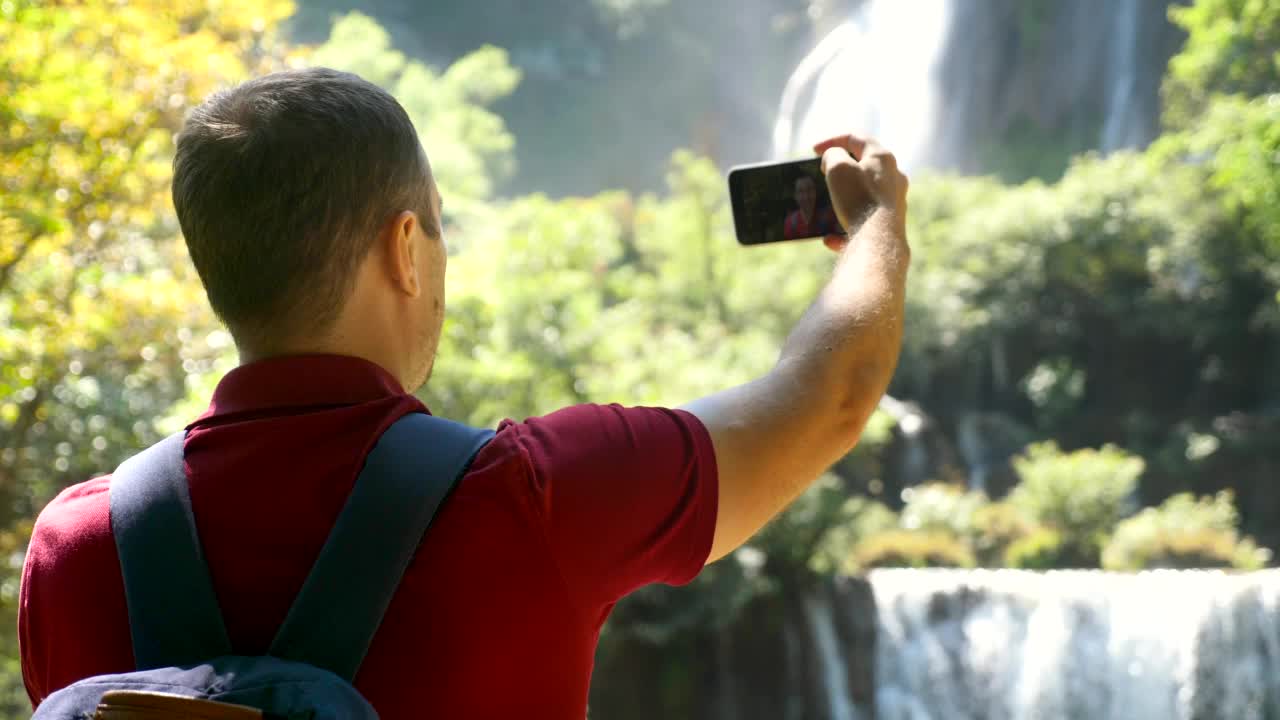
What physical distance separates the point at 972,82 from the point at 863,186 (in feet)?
88.6

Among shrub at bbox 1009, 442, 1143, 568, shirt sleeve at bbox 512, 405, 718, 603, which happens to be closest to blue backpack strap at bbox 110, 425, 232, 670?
shirt sleeve at bbox 512, 405, 718, 603

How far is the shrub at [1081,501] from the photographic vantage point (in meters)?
13.7

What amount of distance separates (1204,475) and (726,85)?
24.2 metres

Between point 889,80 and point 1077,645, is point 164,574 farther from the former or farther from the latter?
point 889,80

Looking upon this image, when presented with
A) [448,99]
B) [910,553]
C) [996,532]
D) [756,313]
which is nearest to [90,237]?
[910,553]

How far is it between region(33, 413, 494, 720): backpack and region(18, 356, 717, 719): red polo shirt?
0.06 ft

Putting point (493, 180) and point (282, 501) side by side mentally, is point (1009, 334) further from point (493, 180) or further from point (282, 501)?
point (282, 501)

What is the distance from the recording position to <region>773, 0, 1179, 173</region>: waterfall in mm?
25891

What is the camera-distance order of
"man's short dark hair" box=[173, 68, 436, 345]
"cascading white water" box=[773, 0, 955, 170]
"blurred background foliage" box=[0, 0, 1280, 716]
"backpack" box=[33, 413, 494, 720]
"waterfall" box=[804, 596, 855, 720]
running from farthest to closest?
"cascading white water" box=[773, 0, 955, 170] < "waterfall" box=[804, 596, 855, 720] < "blurred background foliage" box=[0, 0, 1280, 716] < "man's short dark hair" box=[173, 68, 436, 345] < "backpack" box=[33, 413, 494, 720]

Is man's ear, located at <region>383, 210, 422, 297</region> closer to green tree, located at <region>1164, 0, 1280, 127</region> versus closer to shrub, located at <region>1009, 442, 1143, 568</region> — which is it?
green tree, located at <region>1164, 0, 1280, 127</region>

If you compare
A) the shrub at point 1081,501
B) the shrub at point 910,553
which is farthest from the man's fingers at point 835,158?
the shrub at point 1081,501

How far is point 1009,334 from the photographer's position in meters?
19.9

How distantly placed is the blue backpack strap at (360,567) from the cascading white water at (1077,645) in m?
10.3

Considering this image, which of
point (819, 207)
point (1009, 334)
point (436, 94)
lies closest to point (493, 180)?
point (436, 94)
